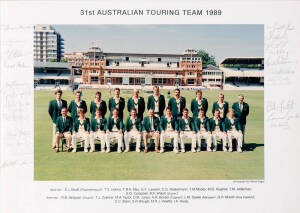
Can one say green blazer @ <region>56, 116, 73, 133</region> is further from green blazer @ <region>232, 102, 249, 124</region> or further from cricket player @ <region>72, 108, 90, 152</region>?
green blazer @ <region>232, 102, 249, 124</region>

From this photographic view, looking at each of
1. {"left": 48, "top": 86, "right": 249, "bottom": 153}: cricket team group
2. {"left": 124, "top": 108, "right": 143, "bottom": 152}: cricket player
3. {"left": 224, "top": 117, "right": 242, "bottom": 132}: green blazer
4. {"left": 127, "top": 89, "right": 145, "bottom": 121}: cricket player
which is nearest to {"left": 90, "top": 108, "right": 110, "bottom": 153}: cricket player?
{"left": 48, "top": 86, "right": 249, "bottom": 153}: cricket team group

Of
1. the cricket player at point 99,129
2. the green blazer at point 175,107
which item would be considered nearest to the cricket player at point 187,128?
the green blazer at point 175,107

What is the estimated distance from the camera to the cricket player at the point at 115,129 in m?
4.84

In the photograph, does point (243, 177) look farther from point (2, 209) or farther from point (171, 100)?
point (2, 209)

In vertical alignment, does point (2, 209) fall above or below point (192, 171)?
below

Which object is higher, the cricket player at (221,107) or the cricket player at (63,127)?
the cricket player at (221,107)

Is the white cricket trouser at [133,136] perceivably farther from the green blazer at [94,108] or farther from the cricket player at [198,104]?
the cricket player at [198,104]

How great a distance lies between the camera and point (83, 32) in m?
4.93

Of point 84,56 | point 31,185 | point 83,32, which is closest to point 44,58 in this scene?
point 84,56

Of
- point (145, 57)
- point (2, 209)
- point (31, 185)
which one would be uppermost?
point (145, 57)

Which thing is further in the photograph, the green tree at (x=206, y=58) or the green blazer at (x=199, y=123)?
the green tree at (x=206, y=58)

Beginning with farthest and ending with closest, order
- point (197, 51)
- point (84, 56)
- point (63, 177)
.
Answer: point (84, 56)
point (197, 51)
point (63, 177)

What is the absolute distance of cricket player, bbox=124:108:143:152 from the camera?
16.0 feet
